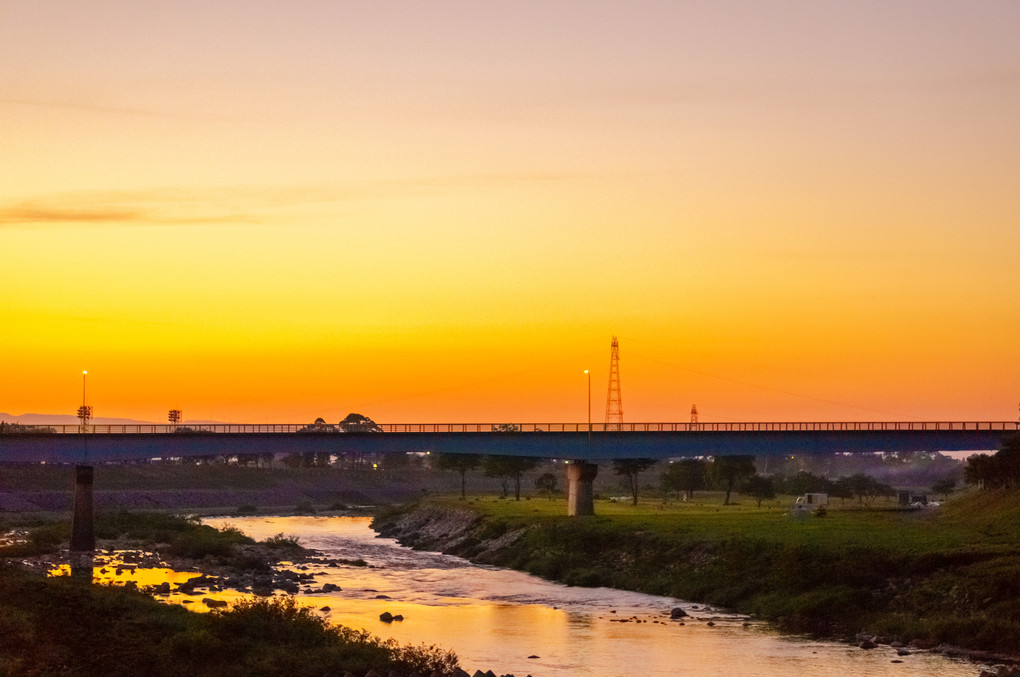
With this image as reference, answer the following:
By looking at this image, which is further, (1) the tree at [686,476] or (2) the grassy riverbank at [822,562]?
(1) the tree at [686,476]

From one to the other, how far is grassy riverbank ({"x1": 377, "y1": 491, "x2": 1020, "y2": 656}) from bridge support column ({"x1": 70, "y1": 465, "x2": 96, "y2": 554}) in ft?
99.0

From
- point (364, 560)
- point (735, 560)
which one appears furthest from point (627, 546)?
point (364, 560)

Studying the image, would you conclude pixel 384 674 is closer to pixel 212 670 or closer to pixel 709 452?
pixel 212 670

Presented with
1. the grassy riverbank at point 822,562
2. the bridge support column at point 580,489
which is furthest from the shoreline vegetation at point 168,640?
the bridge support column at point 580,489

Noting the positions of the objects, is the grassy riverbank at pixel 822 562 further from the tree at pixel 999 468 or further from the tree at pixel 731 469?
the tree at pixel 731 469

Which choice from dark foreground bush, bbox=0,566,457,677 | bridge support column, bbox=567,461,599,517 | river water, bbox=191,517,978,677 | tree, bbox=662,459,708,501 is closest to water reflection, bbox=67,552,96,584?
river water, bbox=191,517,978,677

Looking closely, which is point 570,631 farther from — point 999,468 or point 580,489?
point 580,489

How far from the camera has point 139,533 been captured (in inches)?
4545

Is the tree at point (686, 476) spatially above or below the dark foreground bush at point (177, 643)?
above

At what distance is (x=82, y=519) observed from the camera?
102438mm

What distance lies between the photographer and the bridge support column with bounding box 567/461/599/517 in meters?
120

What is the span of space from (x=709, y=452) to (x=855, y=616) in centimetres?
6335

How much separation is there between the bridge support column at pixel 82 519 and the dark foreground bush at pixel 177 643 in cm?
4381

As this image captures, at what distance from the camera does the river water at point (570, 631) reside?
176 ft
